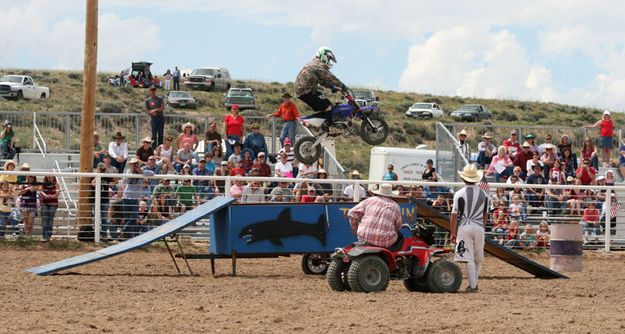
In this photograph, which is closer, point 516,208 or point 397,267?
point 397,267

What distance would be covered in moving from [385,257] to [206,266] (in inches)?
217

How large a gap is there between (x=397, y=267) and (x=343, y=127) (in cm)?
427

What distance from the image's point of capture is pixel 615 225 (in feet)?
75.8

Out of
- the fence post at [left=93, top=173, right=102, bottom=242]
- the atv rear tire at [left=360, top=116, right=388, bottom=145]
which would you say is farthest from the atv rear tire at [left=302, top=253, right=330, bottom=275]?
the fence post at [left=93, top=173, right=102, bottom=242]

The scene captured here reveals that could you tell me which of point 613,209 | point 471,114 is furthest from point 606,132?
point 471,114

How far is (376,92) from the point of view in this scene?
8412cm

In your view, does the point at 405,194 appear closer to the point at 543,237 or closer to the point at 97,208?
the point at 543,237

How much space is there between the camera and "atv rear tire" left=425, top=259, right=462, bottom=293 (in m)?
14.6

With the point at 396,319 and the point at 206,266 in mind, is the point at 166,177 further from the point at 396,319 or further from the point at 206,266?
the point at 396,319

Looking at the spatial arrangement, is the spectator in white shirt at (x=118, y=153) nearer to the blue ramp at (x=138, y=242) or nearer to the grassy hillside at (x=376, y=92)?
the blue ramp at (x=138, y=242)

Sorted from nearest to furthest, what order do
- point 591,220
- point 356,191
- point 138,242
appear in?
point 138,242
point 356,191
point 591,220

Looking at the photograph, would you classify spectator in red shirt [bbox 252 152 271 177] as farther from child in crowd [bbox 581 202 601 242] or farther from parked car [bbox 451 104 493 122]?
parked car [bbox 451 104 493 122]

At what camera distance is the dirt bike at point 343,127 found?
18.2 metres

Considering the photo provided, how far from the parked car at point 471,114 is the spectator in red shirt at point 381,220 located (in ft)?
175
